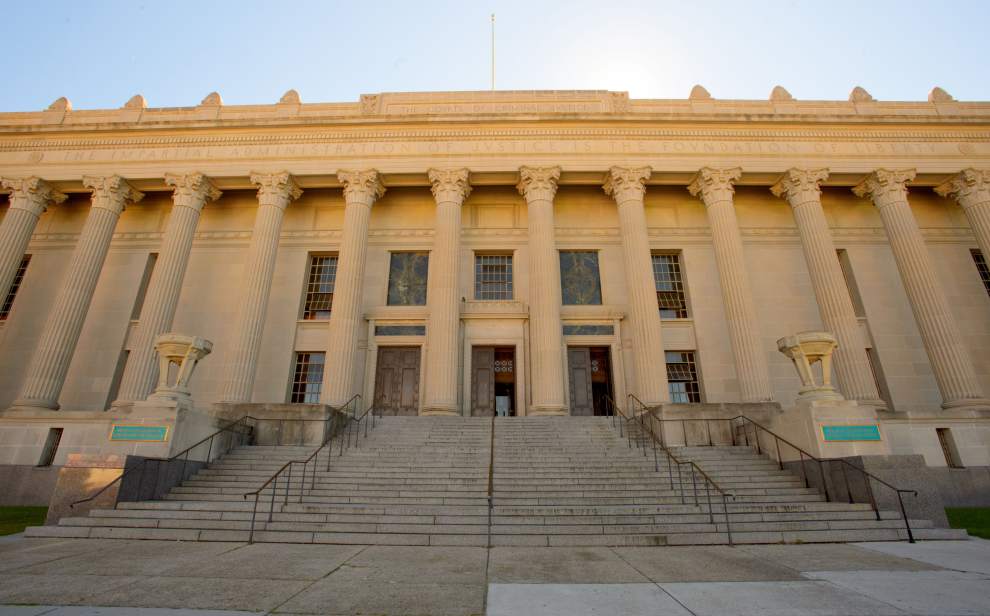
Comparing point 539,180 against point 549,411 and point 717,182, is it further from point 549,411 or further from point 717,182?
point 549,411

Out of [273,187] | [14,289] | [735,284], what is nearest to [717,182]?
[735,284]

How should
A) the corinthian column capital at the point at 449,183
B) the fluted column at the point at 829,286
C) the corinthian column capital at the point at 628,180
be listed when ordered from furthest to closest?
the corinthian column capital at the point at 449,183
the corinthian column capital at the point at 628,180
the fluted column at the point at 829,286

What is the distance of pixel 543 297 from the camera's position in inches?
714

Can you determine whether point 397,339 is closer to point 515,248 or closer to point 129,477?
point 515,248

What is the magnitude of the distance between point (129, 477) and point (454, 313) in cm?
1069

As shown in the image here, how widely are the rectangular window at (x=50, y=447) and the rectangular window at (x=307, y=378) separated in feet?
22.9

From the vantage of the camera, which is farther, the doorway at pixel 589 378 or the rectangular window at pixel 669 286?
the rectangular window at pixel 669 286

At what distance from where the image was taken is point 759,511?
9.07 metres

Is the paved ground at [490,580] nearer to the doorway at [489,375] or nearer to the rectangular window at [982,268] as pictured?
the doorway at [489,375]

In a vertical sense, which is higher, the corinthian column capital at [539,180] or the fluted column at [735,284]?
the corinthian column capital at [539,180]

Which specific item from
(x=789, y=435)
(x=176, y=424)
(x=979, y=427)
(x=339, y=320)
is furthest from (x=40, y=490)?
(x=979, y=427)

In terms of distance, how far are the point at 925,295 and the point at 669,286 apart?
8688mm

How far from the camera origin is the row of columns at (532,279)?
17.0 meters

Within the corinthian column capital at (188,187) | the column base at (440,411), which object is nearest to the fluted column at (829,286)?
the column base at (440,411)
